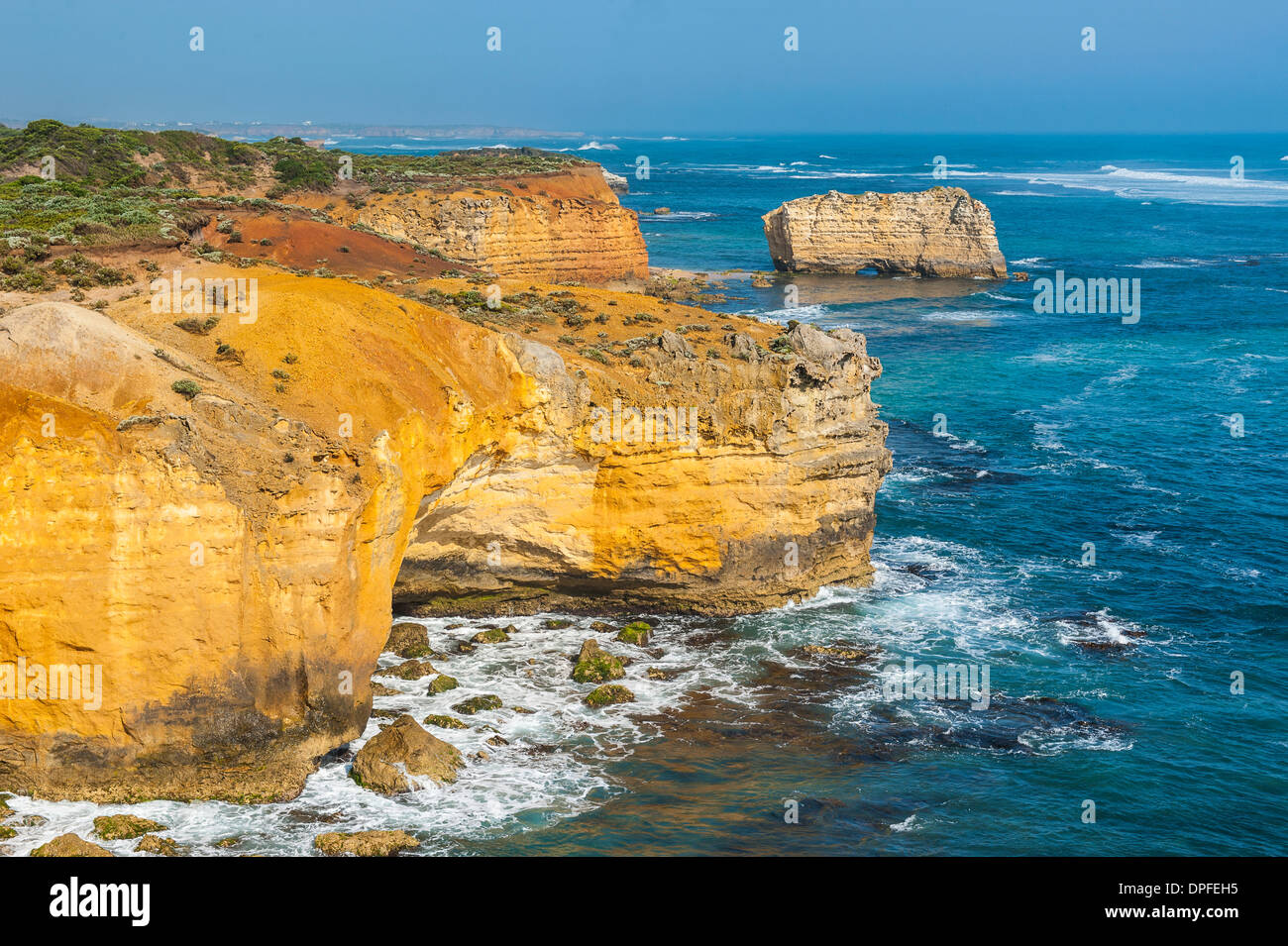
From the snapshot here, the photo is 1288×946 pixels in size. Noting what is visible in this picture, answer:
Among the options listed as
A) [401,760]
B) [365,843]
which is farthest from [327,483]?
[365,843]

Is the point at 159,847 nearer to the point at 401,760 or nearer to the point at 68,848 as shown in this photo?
the point at 68,848

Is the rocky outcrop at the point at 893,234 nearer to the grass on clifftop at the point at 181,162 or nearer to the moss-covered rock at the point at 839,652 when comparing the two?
the grass on clifftop at the point at 181,162

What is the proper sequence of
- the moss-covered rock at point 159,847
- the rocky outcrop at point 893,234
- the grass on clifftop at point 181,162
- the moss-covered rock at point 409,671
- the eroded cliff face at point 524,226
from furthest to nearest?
1. the rocky outcrop at point 893,234
2. the eroded cliff face at point 524,226
3. the grass on clifftop at point 181,162
4. the moss-covered rock at point 409,671
5. the moss-covered rock at point 159,847

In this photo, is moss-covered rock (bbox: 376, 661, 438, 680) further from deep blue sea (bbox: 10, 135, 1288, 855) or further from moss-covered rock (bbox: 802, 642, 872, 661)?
moss-covered rock (bbox: 802, 642, 872, 661)

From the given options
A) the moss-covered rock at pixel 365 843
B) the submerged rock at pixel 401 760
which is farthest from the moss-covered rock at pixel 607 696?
the moss-covered rock at pixel 365 843

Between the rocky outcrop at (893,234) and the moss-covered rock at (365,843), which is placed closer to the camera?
the moss-covered rock at (365,843)

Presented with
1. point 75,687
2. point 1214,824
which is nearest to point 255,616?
point 75,687
